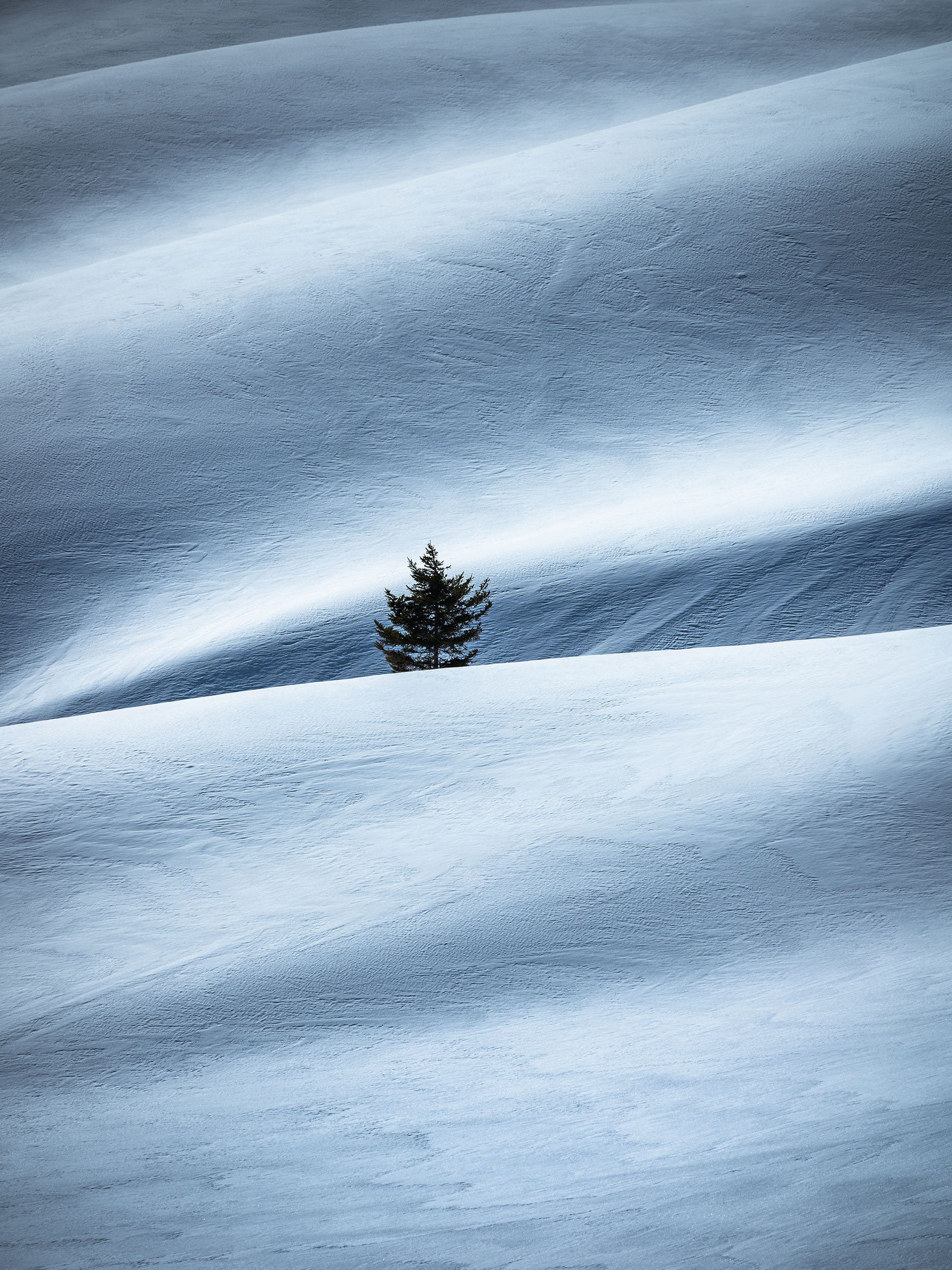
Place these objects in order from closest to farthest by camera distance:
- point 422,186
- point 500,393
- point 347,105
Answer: point 500,393 → point 422,186 → point 347,105

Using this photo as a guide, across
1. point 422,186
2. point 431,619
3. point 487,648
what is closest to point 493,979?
point 431,619

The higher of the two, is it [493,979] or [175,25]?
[175,25]

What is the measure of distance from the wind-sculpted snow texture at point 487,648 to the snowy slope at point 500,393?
9 cm

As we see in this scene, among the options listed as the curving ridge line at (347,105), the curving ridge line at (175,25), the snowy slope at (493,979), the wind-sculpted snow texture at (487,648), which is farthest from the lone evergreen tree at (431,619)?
the curving ridge line at (175,25)

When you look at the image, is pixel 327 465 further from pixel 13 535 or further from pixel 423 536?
pixel 13 535

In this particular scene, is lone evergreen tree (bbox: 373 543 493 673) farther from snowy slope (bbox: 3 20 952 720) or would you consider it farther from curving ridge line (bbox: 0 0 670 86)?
curving ridge line (bbox: 0 0 670 86)

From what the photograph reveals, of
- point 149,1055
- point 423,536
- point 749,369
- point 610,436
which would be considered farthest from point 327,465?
point 149,1055

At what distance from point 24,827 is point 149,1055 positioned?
6.75ft

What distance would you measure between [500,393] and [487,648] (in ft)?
18.0

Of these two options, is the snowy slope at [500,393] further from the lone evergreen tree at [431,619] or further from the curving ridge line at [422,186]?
the lone evergreen tree at [431,619]

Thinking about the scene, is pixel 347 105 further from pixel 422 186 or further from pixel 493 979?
pixel 493 979

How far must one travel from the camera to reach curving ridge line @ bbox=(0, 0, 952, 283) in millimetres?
22438

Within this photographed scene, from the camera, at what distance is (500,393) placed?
16.2 meters

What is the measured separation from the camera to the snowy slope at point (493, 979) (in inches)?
137
